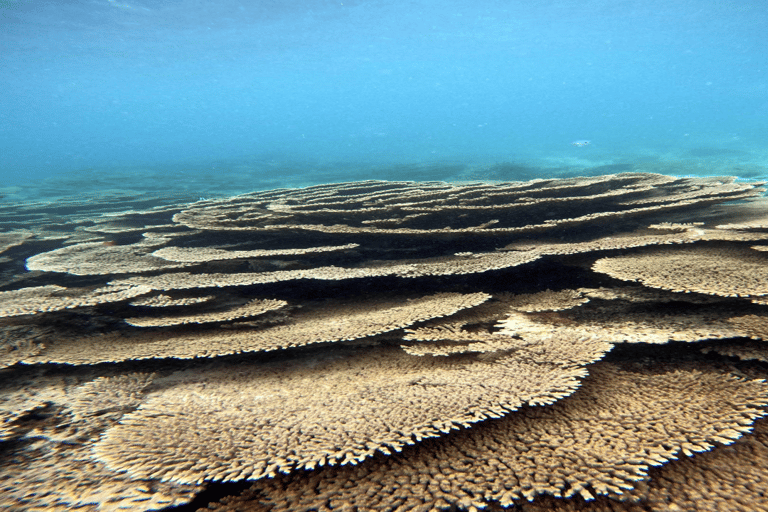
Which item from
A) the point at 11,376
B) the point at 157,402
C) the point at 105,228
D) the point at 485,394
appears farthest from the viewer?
the point at 105,228

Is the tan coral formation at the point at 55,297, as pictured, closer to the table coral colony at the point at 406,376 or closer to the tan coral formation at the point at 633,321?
the table coral colony at the point at 406,376

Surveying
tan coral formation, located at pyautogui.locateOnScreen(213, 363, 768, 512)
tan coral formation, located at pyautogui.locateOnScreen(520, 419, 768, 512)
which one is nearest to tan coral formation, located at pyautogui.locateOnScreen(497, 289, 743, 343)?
tan coral formation, located at pyautogui.locateOnScreen(213, 363, 768, 512)

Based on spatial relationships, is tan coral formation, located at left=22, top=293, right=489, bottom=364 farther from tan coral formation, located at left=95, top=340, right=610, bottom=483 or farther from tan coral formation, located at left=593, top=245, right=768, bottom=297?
tan coral formation, located at left=593, top=245, right=768, bottom=297

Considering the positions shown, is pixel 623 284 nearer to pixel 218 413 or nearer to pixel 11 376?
pixel 218 413

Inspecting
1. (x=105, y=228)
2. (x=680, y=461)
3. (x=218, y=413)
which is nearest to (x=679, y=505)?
(x=680, y=461)

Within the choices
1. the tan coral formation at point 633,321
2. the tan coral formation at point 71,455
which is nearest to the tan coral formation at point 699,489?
the tan coral formation at point 71,455

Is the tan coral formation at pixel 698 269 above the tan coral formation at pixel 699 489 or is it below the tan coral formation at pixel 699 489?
above

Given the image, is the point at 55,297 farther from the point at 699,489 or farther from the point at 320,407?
the point at 699,489

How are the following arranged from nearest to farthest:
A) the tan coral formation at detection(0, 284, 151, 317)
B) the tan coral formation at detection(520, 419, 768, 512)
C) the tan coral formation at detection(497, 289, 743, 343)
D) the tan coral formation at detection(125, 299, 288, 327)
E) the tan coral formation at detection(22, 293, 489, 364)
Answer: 1. the tan coral formation at detection(520, 419, 768, 512)
2. the tan coral formation at detection(497, 289, 743, 343)
3. the tan coral formation at detection(22, 293, 489, 364)
4. the tan coral formation at detection(125, 299, 288, 327)
5. the tan coral formation at detection(0, 284, 151, 317)
